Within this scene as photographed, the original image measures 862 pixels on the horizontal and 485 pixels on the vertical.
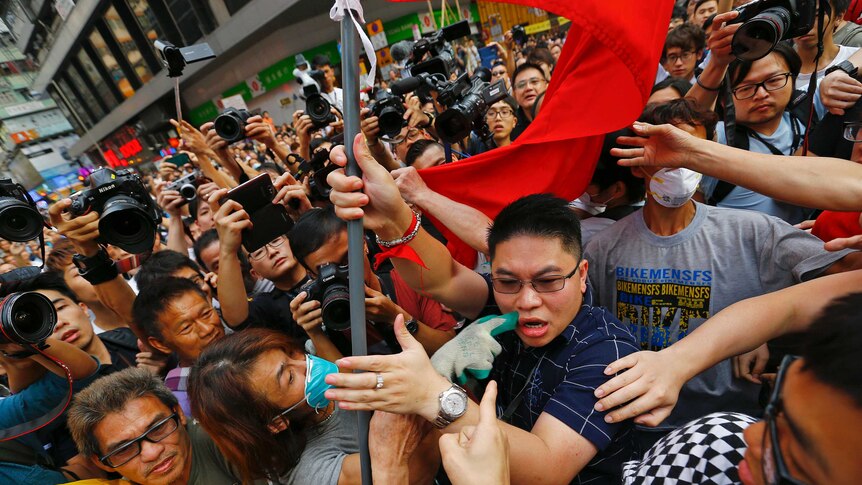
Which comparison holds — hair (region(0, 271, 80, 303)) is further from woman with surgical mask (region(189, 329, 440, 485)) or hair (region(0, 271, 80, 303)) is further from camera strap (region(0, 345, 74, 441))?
woman with surgical mask (region(189, 329, 440, 485))

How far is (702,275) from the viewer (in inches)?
63.9

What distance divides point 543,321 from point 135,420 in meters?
1.53

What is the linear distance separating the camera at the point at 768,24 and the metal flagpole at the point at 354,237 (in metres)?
1.63

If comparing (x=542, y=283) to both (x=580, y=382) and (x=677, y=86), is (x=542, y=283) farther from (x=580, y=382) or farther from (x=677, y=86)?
(x=677, y=86)

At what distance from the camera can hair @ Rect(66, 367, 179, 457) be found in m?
1.52

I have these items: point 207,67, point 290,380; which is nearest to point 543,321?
point 290,380

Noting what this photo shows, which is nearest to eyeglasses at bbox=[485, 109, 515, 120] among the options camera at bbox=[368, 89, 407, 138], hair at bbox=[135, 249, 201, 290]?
camera at bbox=[368, 89, 407, 138]

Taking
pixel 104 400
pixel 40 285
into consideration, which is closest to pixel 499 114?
pixel 104 400

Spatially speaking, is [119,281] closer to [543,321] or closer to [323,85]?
[543,321]

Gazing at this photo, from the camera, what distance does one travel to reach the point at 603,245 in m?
1.90

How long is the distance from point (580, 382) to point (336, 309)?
921mm

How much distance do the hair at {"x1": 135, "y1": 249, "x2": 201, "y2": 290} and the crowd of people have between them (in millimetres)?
236

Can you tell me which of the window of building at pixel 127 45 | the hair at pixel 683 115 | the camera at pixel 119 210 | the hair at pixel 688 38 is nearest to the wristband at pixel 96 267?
the camera at pixel 119 210

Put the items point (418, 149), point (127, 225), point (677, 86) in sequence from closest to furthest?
point (127, 225), point (677, 86), point (418, 149)
